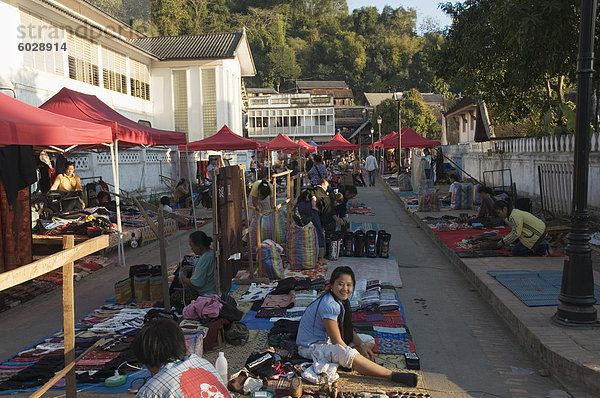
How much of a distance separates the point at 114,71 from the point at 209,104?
9.22 m

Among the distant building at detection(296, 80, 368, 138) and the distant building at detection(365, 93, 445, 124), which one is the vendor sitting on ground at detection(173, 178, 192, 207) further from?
the distant building at detection(365, 93, 445, 124)

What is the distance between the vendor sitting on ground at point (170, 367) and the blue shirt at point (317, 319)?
192 cm

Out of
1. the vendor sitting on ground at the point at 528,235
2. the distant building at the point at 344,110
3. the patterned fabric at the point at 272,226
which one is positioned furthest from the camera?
the distant building at the point at 344,110

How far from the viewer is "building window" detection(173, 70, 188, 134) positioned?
33094 mm

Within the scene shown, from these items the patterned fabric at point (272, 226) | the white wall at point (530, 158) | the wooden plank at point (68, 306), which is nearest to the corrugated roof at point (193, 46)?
the white wall at point (530, 158)

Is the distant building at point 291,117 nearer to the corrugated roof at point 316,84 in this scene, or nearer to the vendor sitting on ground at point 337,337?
the corrugated roof at point 316,84

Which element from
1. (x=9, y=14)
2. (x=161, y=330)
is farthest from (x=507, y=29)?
(x=9, y=14)

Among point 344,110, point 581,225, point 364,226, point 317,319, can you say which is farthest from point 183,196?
point 344,110

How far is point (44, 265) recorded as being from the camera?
3041 mm

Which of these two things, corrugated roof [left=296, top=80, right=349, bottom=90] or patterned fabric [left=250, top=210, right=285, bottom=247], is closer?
patterned fabric [left=250, top=210, right=285, bottom=247]

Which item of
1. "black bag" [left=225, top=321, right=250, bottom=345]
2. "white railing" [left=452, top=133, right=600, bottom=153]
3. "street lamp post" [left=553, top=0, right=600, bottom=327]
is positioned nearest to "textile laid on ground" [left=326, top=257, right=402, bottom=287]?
"street lamp post" [left=553, top=0, right=600, bottom=327]

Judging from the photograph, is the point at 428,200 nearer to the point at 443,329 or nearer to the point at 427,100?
the point at 443,329

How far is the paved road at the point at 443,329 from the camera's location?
4867mm

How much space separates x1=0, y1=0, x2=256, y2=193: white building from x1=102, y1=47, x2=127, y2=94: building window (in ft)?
0.15
